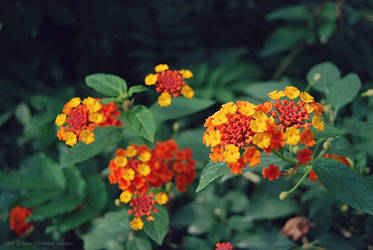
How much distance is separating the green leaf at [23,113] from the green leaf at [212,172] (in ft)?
5.90

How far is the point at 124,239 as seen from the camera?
166 centimetres

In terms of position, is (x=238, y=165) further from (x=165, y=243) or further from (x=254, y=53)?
(x=254, y=53)

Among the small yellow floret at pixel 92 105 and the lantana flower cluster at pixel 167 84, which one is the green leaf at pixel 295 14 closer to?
the lantana flower cluster at pixel 167 84

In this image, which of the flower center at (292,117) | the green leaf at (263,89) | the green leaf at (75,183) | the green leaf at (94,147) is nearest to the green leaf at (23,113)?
the green leaf at (75,183)

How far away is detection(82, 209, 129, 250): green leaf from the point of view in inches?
63.4

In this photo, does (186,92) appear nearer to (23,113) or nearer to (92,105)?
(92,105)

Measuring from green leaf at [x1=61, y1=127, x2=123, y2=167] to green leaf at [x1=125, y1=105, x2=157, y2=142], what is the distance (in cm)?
15

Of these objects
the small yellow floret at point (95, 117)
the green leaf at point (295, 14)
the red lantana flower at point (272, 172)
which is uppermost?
the green leaf at point (295, 14)

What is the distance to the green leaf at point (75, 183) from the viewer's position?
1.93 m

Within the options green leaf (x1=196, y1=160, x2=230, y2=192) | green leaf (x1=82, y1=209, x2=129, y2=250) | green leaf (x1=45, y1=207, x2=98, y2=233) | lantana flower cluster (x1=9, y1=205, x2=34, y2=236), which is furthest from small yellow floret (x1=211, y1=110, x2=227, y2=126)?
lantana flower cluster (x1=9, y1=205, x2=34, y2=236)

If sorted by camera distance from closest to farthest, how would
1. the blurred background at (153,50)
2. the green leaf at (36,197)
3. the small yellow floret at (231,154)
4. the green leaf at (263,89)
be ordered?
1. the small yellow floret at (231,154)
2. the green leaf at (36,197)
3. the green leaf at (263,89)
4. the blurred background at (153,50)

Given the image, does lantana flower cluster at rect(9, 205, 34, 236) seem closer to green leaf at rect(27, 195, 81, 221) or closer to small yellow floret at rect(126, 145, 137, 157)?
green leaf at rect(27, 195, 81, 221)

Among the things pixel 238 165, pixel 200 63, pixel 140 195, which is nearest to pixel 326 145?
pixel 238 165

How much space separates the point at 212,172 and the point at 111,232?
2.29ft
